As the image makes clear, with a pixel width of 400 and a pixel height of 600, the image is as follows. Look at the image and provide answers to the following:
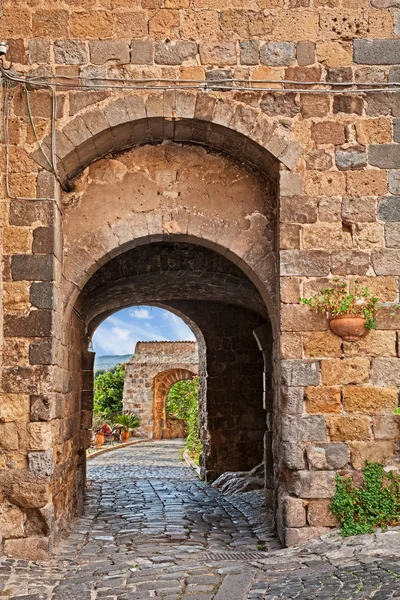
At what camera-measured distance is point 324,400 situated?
524 cm

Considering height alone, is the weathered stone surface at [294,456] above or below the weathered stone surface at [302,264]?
below

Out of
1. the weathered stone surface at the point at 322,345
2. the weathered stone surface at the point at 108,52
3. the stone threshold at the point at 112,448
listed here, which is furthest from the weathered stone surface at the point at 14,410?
the stone threshold at the point at 112,448

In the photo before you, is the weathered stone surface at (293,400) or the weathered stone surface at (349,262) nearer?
the weathered stone surface at (293,400)

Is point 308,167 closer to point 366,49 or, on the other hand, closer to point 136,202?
point 366,49

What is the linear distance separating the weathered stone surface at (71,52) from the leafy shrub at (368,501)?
13.2 feet

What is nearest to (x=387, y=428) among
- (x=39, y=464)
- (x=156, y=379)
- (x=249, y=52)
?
(x=39, y=464)

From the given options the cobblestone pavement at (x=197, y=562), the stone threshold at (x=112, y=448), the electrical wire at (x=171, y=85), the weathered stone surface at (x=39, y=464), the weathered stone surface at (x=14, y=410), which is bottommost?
the cobblestone pavement at (x=197, y=562)

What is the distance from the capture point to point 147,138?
5844 millimetres

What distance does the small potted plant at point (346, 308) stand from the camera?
5215 mm

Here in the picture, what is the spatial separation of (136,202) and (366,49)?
2.37 m

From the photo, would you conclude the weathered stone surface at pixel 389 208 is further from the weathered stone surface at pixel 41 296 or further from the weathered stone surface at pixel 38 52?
the weathered stone surface at pixel 38 52

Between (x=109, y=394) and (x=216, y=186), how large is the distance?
1965 cm

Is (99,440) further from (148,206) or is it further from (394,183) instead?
(394,183)

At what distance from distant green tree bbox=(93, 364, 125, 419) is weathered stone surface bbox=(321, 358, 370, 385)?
19653mm
